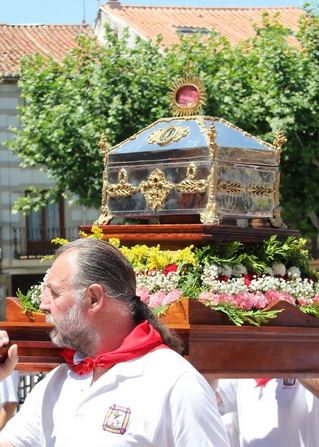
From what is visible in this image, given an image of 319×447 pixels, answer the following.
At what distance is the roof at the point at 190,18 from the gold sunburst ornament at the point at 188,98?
25188 millimetres

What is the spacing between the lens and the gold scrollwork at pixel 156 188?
5988 millimetres

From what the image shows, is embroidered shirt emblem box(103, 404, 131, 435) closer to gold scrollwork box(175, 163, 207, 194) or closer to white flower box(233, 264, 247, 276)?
white flower box(233, 264, 247, 276)

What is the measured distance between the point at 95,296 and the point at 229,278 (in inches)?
71.5

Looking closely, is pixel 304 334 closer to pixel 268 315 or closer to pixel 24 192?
pixel 268 315

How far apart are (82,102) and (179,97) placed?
1645 cm

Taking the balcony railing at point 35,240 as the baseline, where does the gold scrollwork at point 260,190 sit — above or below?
above

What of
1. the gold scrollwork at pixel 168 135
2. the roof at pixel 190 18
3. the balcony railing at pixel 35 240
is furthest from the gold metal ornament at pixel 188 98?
the balcony railing at pixel 35 240

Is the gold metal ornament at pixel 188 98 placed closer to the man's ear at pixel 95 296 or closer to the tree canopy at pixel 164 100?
the man's ear at pixel 95 296

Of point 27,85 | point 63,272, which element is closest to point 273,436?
point 63,272

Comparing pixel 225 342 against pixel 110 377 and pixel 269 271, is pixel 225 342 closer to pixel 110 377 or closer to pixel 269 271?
pixel 269 271

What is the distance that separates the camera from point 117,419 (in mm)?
3463

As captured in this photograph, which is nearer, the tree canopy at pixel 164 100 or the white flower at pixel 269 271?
the white flower at pixel 269 271

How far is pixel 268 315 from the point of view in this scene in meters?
4.91

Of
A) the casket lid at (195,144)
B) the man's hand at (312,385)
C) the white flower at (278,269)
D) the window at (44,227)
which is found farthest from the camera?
the window at (44,227)
